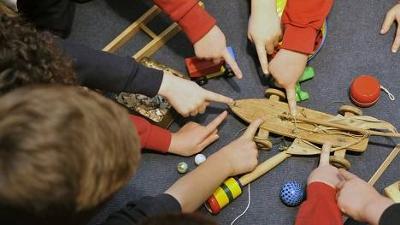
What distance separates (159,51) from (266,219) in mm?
465

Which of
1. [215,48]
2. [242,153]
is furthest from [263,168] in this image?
[215,48]

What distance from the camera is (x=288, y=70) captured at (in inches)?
43.8

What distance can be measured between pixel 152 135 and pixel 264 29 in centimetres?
33

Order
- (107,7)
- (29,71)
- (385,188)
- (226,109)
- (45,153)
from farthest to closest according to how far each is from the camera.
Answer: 1. (107,7)
2. (226,109)
3. (385,188)
4. (29,71)
5. (45,153)

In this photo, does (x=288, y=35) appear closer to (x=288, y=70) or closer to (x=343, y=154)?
(x=288, y=70)

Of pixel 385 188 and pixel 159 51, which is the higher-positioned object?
pixel 159 51

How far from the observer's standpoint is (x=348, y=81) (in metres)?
1.19

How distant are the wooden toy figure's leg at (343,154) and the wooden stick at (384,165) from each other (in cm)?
5

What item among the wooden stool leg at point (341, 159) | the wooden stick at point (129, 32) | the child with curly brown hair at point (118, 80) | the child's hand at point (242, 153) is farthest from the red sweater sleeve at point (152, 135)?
the wooden stool leg at point (341, 159)

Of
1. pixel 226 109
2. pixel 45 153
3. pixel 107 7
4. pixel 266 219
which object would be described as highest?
pixel 45 153

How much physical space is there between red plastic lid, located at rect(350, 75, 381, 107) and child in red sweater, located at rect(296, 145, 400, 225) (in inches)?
7.1

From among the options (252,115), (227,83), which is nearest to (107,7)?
(227,83)

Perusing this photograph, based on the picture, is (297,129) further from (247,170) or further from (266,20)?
(266,20)

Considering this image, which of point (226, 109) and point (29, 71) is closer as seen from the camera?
point (29, 71)
